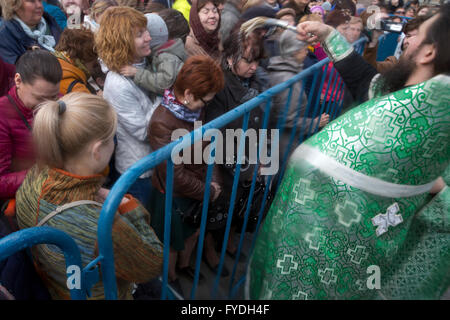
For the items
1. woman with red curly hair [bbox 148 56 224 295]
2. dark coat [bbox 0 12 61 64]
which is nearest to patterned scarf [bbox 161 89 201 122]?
woman with red curly hair [bbox 148 56 224 295]

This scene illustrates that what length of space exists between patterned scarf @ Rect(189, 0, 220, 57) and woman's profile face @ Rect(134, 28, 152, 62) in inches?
22.9

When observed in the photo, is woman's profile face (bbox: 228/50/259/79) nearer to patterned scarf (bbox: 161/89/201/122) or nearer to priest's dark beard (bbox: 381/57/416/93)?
patterned scarf (bbox: 161/89/201/122)

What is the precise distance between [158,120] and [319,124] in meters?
1.51

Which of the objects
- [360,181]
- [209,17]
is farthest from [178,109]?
[209,17]

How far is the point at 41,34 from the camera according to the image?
267 centimetres

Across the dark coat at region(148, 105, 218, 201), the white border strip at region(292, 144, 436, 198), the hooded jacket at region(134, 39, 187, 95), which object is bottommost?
the dark coat at region(148, 105, 218, 201)

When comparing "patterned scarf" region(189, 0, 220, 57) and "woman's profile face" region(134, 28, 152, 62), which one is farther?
"patterned scarf" region(189, 0, 220, 57)

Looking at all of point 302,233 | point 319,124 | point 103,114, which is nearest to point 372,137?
point 302,233

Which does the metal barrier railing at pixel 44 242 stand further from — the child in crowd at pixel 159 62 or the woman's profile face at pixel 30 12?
the woman's profile face at pixel 30 12

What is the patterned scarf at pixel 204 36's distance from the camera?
2.64m

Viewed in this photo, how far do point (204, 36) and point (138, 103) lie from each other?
3.07 feet

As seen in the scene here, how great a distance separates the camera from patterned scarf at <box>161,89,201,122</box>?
69.4 inches

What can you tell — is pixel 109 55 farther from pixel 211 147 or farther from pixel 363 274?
pixel 363 274

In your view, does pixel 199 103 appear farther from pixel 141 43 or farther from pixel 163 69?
pixel 141 43
